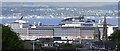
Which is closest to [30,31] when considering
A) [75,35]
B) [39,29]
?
[39,29]

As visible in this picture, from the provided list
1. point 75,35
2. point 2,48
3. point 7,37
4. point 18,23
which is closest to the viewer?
point 2,48

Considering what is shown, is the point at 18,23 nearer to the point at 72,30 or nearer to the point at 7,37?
the point at 72,30

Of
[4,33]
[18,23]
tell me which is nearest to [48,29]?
[18,23]

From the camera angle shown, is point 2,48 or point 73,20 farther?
point 73,20

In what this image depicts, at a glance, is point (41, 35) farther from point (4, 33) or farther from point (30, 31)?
point (4, 33)

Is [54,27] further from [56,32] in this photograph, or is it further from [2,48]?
[2,48]

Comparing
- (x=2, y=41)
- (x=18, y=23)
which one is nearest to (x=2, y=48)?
(x=2, y=41)

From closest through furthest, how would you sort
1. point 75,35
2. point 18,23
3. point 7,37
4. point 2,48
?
point 2,48 < point 7,37 < point 75,35 < point 18,23

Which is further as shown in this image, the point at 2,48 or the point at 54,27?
the point at 54,27
